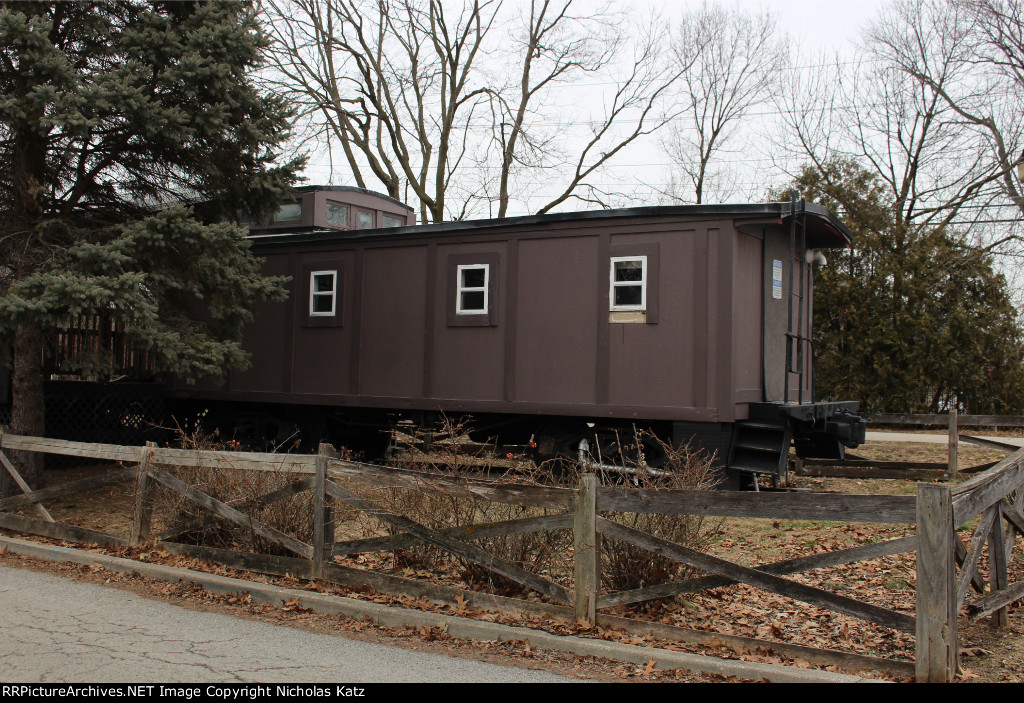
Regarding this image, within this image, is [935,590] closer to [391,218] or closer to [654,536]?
[654,536]

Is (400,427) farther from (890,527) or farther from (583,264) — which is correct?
(890,527)

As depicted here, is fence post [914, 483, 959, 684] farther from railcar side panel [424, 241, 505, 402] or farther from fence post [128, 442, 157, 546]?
railcar side panel [424, 241, 505, 402]

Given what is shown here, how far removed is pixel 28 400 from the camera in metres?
9.24

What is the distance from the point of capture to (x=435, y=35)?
1016 inches

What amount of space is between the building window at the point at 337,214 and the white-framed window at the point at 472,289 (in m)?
4.38

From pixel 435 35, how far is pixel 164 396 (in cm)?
1650

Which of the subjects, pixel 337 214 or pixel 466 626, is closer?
pixel 466 626

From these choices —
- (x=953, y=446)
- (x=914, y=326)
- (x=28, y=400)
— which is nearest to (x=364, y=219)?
(x=28, y=400)

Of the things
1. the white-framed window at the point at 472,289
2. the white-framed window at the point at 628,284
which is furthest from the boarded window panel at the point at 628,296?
the white-framed window at the point at 472,289

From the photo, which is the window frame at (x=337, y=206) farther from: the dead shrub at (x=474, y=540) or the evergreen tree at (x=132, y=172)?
the dead shrub at (x=474, y=540)

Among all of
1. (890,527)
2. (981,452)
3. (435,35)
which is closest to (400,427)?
(890,527)

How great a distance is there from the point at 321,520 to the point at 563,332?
17.2 ft

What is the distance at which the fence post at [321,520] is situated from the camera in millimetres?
5883
